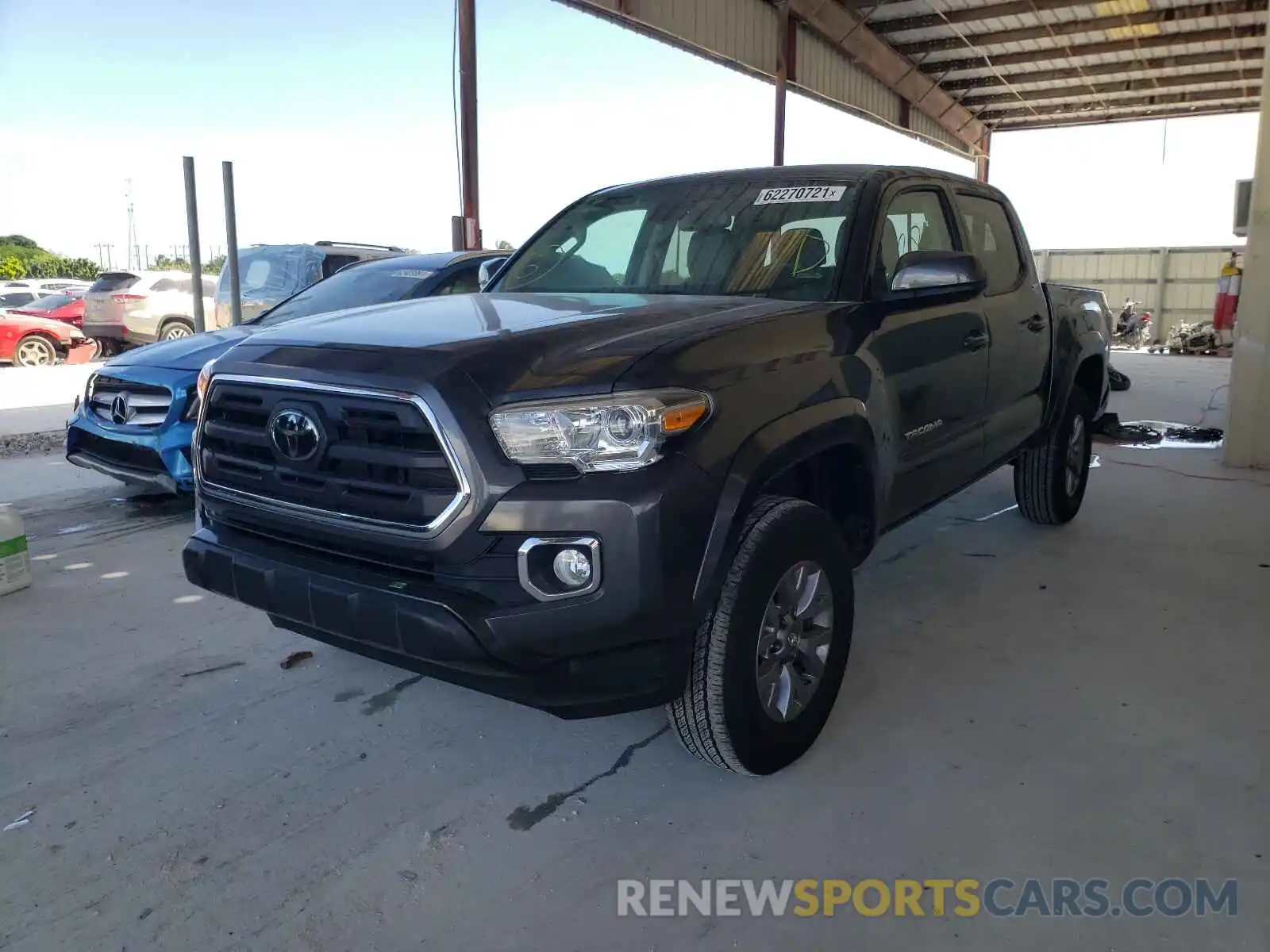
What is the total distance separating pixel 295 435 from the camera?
7.53 feet

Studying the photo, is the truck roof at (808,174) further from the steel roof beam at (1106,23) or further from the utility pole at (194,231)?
the steel roof beam at (1106,23)

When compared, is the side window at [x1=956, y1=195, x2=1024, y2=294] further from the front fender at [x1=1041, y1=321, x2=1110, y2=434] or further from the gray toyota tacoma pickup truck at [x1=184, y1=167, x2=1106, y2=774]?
the gray toyota tacoma pickup truck at [x1=184, y1=167, x2=1106, y2=774]

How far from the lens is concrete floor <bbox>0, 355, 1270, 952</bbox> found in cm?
201

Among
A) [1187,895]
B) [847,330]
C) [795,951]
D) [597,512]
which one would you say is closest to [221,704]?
[597,512]

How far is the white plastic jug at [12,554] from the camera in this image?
395 centimetres

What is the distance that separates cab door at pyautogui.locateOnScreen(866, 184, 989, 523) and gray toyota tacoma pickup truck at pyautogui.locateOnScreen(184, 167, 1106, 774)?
0.6 inches

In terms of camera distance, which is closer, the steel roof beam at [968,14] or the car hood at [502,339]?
the car hood at [502,339]

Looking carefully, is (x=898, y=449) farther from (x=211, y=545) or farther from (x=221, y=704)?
(x=221, y=704)

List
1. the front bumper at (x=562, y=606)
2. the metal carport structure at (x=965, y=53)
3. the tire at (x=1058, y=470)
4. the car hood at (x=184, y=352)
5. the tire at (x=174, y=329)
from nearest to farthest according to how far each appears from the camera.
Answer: the front bumper at (x=562, y=606) → the tire at (x=1058, y=470) → the car hood at (x=184, y=352) → the metal carport structure at (x=965, y=53) → the tire at (x=174, y=329)

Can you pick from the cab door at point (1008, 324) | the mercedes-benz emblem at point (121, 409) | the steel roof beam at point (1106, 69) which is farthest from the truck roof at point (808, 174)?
the steel roof beam at point (1106, 69)

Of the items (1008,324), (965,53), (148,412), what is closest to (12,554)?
(148,412)

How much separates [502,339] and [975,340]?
215cm

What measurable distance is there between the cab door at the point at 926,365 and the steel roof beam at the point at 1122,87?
1701 centimetres

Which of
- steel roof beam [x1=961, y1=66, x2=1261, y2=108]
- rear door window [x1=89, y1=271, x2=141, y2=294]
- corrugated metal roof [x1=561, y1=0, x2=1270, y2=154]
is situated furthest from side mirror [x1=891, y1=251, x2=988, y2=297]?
steel roof beam [x1=961, y1=66, x2=1261, y2=108]
